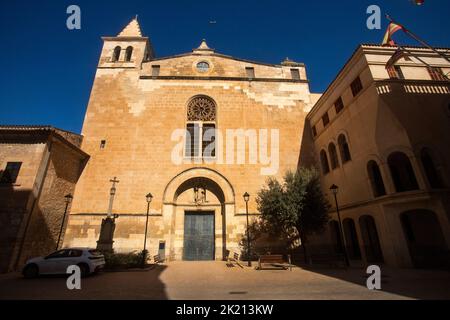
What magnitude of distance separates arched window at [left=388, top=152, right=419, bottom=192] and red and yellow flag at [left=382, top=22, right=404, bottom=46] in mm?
6624

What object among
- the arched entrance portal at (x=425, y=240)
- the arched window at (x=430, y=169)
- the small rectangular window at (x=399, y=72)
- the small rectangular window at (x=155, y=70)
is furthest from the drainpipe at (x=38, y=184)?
the small rectangular window at (x=399, y=72)

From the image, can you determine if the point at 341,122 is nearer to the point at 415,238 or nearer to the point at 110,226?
the point at 415,238

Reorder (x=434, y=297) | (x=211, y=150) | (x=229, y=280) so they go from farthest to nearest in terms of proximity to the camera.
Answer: (x=211, y=150), (x=229, y=280), (x=434, y=297)

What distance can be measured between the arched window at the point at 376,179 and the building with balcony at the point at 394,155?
5 centimetres

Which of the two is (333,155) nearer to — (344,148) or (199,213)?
(344,148)

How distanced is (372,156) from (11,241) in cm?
2108

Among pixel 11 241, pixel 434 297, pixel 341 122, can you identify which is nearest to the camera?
pixel 434 297

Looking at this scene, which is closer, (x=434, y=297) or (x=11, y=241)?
(x=434, y=297)

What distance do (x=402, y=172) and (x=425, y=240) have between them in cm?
396

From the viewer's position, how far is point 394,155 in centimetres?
1276

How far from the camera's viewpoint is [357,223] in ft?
45.0

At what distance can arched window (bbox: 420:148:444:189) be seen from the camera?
441 inches

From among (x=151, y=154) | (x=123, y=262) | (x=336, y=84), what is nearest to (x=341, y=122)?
(x=336, y=84)

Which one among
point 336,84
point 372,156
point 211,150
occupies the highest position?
point 336,84
